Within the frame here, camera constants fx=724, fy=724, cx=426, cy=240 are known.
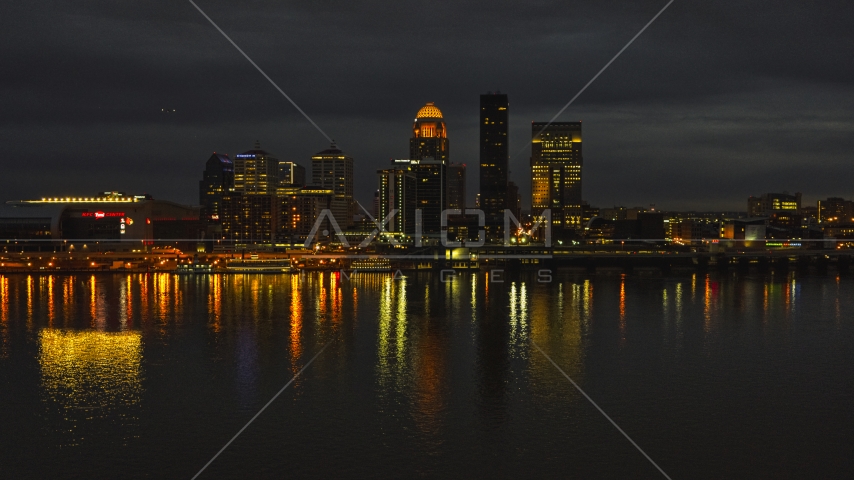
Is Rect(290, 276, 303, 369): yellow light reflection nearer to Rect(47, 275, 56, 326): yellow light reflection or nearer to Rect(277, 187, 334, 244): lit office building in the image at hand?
Rect(47, 275, 56, 326): yellow light reflection

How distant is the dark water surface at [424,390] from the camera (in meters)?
15.0

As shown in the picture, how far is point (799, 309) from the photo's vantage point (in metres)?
39.7

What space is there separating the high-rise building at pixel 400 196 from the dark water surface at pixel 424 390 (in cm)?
10126

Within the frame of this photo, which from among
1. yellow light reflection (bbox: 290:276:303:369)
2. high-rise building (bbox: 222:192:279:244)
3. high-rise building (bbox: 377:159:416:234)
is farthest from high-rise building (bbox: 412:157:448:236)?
yellow light reflection (bbox: 290:276:303:369)

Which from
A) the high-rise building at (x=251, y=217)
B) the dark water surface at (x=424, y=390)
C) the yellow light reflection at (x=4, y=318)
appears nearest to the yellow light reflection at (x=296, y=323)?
the dark water surface at (x=424, y=390)

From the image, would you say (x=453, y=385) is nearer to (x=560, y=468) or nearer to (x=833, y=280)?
(x=560, y=468)

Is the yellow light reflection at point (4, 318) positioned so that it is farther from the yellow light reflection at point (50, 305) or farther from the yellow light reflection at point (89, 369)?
the yellow light reflection at point (50, 305)

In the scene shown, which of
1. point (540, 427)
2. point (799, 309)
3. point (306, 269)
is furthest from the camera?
point (306, 269)

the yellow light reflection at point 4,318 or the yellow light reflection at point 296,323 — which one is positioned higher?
the yellow light reflection at point 4,318

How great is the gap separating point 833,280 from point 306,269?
4662 cm

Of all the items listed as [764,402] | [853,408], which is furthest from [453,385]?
[853,408]

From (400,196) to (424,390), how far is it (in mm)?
121968

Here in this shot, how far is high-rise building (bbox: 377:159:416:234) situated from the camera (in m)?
140

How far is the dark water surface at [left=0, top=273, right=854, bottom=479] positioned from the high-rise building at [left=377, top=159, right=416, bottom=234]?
10126cm
